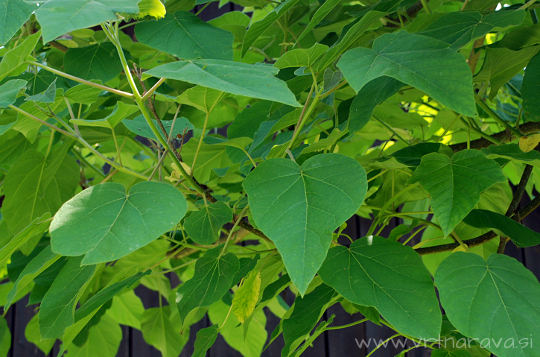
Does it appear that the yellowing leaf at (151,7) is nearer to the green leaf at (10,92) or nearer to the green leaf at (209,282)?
the green leaf at (10,92)

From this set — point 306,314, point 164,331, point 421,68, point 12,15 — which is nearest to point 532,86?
point 421,68

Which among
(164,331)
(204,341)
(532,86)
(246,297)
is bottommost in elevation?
(164,331)

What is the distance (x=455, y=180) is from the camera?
0.46 meters

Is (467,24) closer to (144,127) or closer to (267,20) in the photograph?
Result: (267,20)

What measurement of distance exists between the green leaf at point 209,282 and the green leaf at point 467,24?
0.27 meters

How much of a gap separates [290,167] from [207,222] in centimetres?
15

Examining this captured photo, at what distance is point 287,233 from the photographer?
37cm

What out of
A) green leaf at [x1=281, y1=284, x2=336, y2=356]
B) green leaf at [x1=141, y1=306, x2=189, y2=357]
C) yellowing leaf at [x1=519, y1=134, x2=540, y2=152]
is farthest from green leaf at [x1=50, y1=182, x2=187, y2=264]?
green leaf at [x1=141, y1=306, x2=189, y2=357]

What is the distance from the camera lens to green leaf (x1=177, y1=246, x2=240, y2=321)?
1.75 ft

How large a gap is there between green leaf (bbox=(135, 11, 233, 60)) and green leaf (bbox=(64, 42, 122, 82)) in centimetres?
9

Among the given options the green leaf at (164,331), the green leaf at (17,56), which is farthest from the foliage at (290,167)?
the green leaf at (164,331)

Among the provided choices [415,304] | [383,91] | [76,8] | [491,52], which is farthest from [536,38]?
[76,8]

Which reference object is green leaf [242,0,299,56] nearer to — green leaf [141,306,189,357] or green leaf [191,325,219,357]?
green leaf [191,325,219,357]

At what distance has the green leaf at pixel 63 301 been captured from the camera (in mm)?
528
